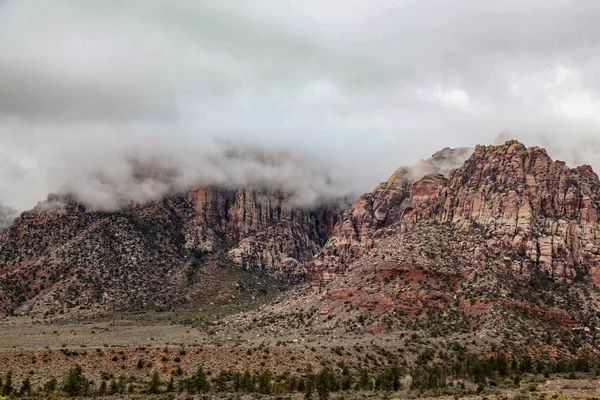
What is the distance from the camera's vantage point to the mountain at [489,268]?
122 metres

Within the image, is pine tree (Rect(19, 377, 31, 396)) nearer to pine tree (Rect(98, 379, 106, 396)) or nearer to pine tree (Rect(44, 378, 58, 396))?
pine tree (Rect(44, 378, 58, 396))

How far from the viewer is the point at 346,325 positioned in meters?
128

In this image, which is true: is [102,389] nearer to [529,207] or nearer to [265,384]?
[265,384]

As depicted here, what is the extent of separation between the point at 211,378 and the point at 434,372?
37604 mm

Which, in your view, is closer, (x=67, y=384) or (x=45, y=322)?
(x=67, y=384)

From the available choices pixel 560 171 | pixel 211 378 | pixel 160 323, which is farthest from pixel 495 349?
pixel 160 323

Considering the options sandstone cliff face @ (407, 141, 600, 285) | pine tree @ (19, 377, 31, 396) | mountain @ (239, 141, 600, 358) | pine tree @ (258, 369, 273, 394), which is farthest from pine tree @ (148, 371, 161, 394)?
sandstone cliff face @ (407, 141, 600, 285)

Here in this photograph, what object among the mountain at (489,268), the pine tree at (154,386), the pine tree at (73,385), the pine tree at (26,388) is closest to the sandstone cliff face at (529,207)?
the mountain at (489,268)

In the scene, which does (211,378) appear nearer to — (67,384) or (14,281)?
→ (67,384)

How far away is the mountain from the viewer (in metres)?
122

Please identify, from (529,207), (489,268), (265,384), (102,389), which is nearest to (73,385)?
(102,389)

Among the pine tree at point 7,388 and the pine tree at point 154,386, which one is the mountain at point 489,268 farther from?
the pine tree at point 7,388

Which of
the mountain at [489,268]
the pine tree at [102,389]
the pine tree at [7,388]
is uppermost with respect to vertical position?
the mountain at [489,268]

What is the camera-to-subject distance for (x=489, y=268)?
13638cm
